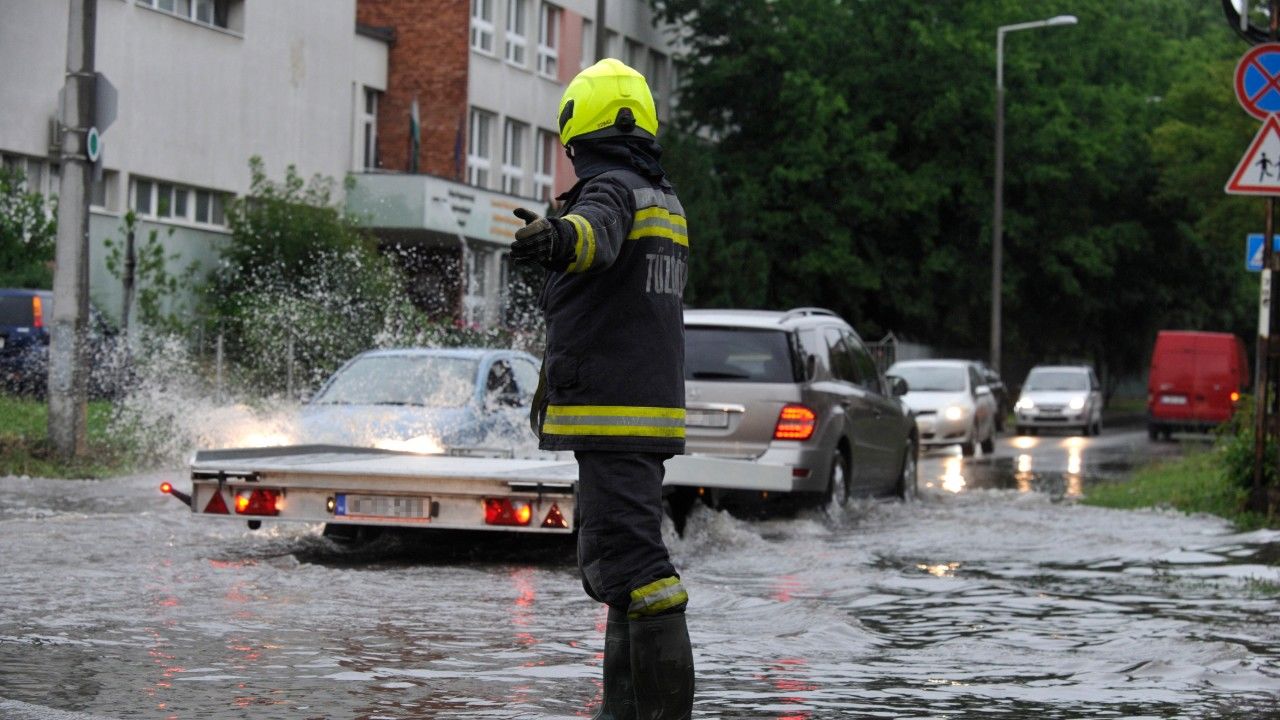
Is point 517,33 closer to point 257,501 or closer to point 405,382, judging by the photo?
point 405,382

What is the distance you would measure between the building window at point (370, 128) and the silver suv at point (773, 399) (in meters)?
28.6

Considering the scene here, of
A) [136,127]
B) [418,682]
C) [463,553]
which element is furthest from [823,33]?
[418,682]

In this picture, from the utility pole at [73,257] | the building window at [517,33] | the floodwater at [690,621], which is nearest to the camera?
the floodwater at [690,621]

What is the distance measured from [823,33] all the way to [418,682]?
4893 cm

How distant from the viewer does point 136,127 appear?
3453 centimetres

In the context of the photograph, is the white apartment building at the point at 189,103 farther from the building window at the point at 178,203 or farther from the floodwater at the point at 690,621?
the floodwater at the point at 690,621

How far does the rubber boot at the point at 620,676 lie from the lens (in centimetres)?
566

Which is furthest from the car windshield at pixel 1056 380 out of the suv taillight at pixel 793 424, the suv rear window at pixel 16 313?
the suv taillight at pixel 793 424

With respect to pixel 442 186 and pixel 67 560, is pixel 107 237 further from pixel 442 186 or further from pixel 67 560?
pixel 67 560

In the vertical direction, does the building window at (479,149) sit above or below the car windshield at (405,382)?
above

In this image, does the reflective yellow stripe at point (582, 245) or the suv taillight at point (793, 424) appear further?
the suv taillight at point (793, 424)

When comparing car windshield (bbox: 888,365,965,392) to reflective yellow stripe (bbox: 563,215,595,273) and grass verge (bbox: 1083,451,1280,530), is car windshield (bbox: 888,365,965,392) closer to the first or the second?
grass verge (bbox: 1083,451,1280,530)

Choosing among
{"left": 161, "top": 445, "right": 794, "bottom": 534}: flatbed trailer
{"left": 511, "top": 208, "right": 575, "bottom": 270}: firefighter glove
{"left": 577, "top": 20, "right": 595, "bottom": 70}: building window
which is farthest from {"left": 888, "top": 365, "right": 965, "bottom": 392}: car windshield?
{"left": 511, "top": 208, "right": 575, "bottom": 270}: firefighter glove

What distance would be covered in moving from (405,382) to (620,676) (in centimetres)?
1017
